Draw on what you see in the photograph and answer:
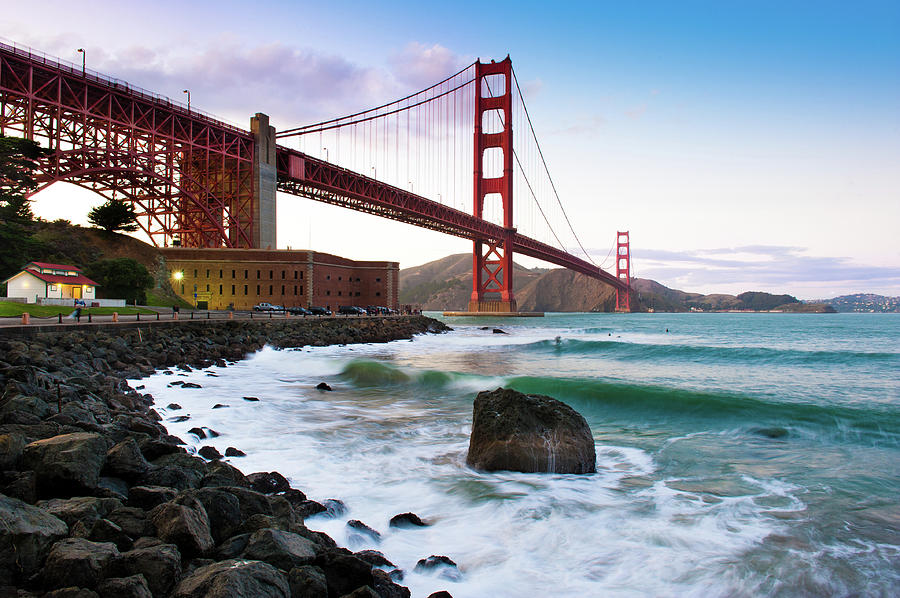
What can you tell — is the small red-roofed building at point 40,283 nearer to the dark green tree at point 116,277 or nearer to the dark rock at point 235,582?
the dark green tree at point 116,277

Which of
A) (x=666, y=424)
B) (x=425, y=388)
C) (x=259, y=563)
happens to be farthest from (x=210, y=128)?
(x=259, y=563)

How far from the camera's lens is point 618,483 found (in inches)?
316

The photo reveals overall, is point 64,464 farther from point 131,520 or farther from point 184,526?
point 184,526

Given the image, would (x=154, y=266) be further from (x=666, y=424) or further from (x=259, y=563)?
(x=259, y=563)

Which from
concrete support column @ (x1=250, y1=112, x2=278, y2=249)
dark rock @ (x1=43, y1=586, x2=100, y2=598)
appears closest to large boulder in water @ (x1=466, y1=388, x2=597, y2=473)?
dark rock @ (x1=43, y1=586, x2=100, y2=598)

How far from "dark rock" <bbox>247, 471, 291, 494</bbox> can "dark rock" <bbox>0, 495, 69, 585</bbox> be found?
270 centimetres

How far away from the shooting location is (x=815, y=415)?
1311 centimetres

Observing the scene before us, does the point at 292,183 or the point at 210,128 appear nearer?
the point at 210,128

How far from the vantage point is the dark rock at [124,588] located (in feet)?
10.7

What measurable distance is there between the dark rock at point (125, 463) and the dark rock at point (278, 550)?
1.86m

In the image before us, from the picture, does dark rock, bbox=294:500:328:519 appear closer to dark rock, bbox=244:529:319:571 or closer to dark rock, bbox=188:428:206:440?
dark rock, bbox=244:529:319:571

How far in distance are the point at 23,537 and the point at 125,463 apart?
182cm

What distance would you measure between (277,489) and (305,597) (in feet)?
10.0

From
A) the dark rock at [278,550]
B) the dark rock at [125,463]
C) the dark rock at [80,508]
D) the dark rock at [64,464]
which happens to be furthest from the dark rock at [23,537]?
the dark rock at [125,463]
